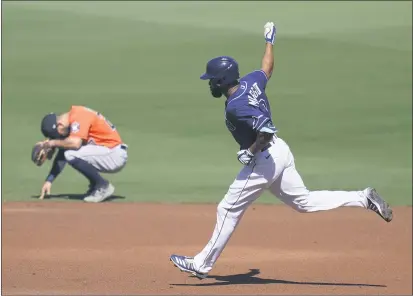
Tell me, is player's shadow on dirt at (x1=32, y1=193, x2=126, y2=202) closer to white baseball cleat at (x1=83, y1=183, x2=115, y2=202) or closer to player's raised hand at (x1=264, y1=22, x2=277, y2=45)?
white baseball cleat at (x1=83, y1=183, x2=115, y2=202)

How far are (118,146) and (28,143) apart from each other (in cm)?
373

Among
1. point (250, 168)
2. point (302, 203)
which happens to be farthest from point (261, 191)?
point (302, 203)

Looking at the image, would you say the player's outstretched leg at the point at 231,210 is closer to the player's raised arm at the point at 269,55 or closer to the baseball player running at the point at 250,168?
the baseball player running at the point at 250,168

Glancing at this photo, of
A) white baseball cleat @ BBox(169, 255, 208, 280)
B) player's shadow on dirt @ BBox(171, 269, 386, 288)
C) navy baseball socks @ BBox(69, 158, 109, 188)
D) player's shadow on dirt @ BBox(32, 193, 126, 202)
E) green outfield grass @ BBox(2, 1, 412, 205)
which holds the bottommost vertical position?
player's shadow on dirt @ BBox(171, 269, 386, 288)

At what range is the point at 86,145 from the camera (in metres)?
10.5

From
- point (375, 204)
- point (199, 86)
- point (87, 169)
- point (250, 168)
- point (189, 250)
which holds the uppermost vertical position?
point (199, 86)

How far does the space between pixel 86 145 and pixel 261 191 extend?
4204 mm

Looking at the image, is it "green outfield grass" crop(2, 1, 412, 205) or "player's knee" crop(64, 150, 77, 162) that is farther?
"green outfield grass" crop(2, 1, 412, 205)

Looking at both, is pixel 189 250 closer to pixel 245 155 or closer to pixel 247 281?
pixel 247 281

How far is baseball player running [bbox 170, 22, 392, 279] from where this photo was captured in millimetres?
6504

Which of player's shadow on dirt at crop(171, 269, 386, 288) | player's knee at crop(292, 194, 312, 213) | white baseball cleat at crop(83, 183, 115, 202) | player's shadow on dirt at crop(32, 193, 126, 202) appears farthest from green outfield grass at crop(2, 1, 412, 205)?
player's knee at crop(292, 194, 312, 213)

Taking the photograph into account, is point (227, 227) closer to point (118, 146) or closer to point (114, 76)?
point (118, 146)

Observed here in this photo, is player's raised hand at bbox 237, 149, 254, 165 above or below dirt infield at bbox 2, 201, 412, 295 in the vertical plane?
above

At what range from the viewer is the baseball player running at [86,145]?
33.9 ft
